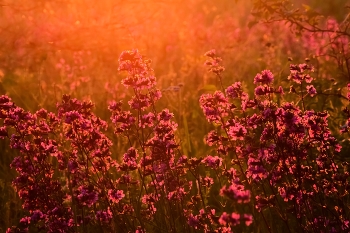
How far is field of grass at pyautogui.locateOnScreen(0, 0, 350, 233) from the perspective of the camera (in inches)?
112

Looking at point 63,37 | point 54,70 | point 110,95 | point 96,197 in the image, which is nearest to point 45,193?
point 96,197

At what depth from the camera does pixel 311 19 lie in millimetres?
3969

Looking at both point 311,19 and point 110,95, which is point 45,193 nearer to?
point 311,19

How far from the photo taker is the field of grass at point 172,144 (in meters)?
2.86

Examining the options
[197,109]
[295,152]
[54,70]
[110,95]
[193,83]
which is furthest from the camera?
[54,70]

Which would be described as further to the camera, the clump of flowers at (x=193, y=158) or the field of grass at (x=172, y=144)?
the field of grass at (x=172, y=144)

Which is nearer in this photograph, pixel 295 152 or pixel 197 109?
pixel 295 152

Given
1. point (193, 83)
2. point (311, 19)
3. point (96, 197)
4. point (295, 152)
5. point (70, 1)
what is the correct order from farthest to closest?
point (193, 83) < point (70, 1) < point (311, 19) < point (96, 197) < point (295, 152)

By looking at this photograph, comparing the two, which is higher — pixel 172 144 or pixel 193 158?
pixel 172 144

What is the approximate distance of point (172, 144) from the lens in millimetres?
2943

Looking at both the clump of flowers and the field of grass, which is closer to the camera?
the clump of flowers

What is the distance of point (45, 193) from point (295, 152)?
1.63 m

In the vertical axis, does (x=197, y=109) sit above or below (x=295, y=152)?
above

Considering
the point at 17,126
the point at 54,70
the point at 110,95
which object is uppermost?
the point at 54,70
